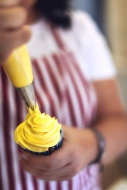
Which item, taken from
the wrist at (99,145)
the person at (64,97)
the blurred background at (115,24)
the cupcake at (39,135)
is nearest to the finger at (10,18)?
the person at (64,97)

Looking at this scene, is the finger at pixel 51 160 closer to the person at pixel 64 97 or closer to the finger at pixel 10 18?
the person at pixel 64 97

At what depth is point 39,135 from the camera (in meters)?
0.44

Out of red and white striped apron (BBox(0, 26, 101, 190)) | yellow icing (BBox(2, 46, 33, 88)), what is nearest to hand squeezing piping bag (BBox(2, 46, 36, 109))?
yellow icing (BBox(2, 46, 33, 88))

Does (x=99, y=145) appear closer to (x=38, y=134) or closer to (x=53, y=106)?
(x=53, y=106)

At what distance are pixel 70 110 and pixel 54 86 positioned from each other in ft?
0.20

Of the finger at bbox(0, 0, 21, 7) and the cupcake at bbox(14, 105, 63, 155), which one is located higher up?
the finger at bbox(0, 0, 21, 7)

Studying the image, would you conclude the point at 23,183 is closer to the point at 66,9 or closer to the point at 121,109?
the point at 121,109

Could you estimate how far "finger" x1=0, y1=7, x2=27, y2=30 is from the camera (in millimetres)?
449

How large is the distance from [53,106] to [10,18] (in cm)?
26

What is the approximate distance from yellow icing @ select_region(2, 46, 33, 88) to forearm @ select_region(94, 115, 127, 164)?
0.28m

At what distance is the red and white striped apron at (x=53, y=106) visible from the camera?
633 millimetres

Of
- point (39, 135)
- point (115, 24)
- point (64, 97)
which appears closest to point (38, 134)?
point (39, 135)

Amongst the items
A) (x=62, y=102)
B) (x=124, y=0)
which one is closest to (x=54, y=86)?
(x=62, y=102)

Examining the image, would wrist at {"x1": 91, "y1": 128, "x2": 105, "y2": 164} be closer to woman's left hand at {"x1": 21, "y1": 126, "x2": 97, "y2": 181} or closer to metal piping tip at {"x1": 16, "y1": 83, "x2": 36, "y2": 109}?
woman's left hand at {"x1": 21, "y1": 126, "x2": 97, "y2": 181}
